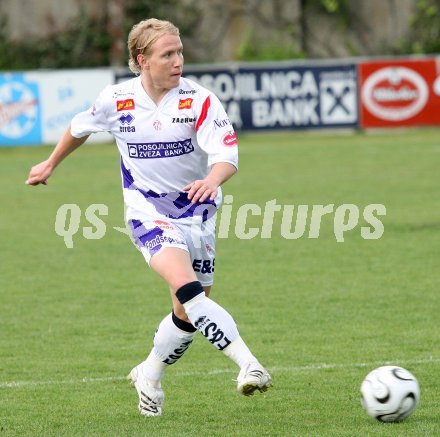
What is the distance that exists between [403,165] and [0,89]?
→ 8513 millimetres

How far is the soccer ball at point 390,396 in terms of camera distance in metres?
5.38

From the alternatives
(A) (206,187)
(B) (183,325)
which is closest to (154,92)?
(A) (206,187)

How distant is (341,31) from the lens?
106 feet

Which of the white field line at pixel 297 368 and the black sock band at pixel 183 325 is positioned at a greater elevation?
the black sock band at pixel 183 325

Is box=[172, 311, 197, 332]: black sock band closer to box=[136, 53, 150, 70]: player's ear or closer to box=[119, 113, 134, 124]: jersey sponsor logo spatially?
box=[119, 113, 134, 124]: jersey sponsor logo

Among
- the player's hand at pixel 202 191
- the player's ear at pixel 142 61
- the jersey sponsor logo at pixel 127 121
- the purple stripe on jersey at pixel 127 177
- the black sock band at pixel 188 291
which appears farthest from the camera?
the purple stripe on jersey at pixel 127 177

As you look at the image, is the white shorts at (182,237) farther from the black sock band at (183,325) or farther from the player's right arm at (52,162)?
the player's right arm at (52,162)

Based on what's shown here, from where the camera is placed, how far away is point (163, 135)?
5.66 m

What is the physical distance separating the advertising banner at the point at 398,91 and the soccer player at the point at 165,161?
713 inches

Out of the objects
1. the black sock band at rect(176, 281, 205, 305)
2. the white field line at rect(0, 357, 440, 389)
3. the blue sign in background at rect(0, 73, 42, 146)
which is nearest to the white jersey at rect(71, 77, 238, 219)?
the black sock band at rect(176, 281, 205, 305)

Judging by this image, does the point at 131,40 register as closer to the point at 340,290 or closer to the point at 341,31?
the point at 340,290

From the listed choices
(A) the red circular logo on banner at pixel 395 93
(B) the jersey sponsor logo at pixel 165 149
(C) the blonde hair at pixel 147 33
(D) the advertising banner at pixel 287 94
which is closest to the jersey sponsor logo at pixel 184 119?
(B) the jersey sponsor logo at pixel 165 149

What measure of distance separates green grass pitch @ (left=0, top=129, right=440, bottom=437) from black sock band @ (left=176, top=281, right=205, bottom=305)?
0.64 metres

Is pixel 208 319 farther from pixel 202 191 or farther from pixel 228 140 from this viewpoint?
pixel 228 140
